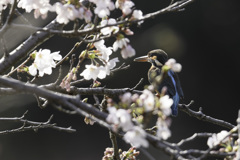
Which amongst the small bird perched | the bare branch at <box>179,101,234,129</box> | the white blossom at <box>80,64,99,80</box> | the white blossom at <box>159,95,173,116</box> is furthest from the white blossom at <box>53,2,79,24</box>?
the small bird perched

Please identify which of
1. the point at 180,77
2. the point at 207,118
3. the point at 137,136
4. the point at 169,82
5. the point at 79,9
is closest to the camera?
the point at 137,136

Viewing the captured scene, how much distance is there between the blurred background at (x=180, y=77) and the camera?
17.3 ft

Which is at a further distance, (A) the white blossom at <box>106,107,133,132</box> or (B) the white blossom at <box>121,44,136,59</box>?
(B) the white blossom at <box>121,44,136,59</box>

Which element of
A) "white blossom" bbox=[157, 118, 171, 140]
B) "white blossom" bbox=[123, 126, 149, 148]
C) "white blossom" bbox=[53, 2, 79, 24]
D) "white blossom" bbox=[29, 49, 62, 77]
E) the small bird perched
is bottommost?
"white blossom" bbox=[123, 126, 149, 148]

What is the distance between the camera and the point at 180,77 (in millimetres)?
5734

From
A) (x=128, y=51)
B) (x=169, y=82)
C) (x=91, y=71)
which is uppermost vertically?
(x=169, y=82)

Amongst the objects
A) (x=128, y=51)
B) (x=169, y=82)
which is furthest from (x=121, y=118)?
(x=169, y=82)

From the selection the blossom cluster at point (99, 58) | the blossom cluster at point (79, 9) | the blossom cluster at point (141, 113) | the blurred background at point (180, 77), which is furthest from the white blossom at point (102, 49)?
the blurred background at point (180, 77)

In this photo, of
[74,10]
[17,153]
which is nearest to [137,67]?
[17,153]

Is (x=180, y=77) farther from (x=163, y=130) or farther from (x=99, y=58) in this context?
(x=163, y=130)

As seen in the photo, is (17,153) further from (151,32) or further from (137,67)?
(151,32)

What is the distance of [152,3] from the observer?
18.4 ft

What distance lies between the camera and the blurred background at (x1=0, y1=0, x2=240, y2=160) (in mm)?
5277

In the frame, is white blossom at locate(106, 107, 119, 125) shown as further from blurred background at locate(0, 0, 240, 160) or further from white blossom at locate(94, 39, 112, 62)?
blurred background at locate(0, 0, 240, 160)
